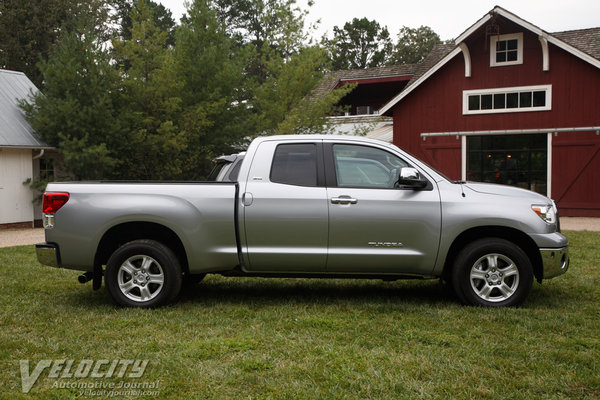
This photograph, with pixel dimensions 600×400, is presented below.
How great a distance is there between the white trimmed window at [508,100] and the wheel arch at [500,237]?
13590 mm

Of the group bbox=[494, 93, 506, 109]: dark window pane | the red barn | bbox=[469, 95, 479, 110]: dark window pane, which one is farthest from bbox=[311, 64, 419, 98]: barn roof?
bbox=[494, 93, 506, 109]: dark window pane

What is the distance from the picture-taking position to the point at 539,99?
18547 millimetres

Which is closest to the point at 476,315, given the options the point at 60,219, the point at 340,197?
the point at 340,197

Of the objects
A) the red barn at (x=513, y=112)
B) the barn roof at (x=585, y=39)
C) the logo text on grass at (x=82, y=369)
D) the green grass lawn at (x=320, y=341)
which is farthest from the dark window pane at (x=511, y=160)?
the logo text on grass at (x=82, y=369)

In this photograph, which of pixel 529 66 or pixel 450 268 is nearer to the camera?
pixel 450 268

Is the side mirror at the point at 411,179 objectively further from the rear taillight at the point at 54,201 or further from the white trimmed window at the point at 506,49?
the white trimmed window at the point at 506,49

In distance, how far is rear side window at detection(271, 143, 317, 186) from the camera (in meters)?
6.20

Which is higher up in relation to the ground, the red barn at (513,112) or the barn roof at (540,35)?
the barn roof at (540,35)

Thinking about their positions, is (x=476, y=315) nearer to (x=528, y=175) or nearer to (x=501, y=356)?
(x=501, y=356)

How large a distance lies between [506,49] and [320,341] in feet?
54.3

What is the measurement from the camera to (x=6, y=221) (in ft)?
55.0

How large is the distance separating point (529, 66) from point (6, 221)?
16263 mm

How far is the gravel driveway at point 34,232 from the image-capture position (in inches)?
537

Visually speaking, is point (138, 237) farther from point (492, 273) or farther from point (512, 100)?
point (512, 100)
